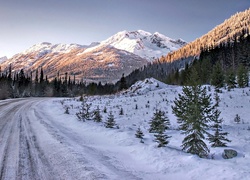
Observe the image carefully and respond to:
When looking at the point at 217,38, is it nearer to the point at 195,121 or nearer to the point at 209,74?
the point at 209,74

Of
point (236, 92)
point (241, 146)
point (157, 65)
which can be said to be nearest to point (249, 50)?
point (236, 92)

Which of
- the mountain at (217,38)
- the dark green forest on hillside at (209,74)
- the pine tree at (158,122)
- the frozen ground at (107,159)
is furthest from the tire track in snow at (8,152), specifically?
the mountain at (217,38)

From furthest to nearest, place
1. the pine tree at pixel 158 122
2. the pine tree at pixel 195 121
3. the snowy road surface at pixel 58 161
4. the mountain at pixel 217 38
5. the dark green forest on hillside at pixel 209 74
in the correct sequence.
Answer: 1. the mountain at pixel 217 38
2. the dark green forest on hillside at pixel 209 74
3. the pine tree at pixel 158 122
4. the pine tree at pixel 195 121
5. the snowy road surface at pixel 58 161

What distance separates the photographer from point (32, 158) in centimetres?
595

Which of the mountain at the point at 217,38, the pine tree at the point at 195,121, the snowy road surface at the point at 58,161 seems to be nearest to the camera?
the snowy road surface at the point at 58,161

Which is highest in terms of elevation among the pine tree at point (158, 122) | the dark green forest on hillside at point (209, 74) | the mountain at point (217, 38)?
the mountain at point (217, 38)

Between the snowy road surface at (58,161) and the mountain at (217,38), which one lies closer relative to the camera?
the snowy road surface at (58,161)

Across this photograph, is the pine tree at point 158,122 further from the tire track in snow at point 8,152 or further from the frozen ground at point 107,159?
the tire track in snow at point 8,152

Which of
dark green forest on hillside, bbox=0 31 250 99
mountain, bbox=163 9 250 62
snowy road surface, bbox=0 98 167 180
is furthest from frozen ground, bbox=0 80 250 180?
mountain, bbox=163 9 250 62

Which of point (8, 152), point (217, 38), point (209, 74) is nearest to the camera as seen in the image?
point (8, 152)

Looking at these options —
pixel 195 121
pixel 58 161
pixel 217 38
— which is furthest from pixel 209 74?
pixel 217 38

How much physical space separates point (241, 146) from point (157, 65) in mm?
172402

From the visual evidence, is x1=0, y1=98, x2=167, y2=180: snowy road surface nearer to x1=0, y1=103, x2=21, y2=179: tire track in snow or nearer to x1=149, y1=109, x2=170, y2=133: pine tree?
x1=0, y1=103, x2=21, y2=179: tire track in snow

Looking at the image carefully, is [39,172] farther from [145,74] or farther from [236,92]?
[145,74]
